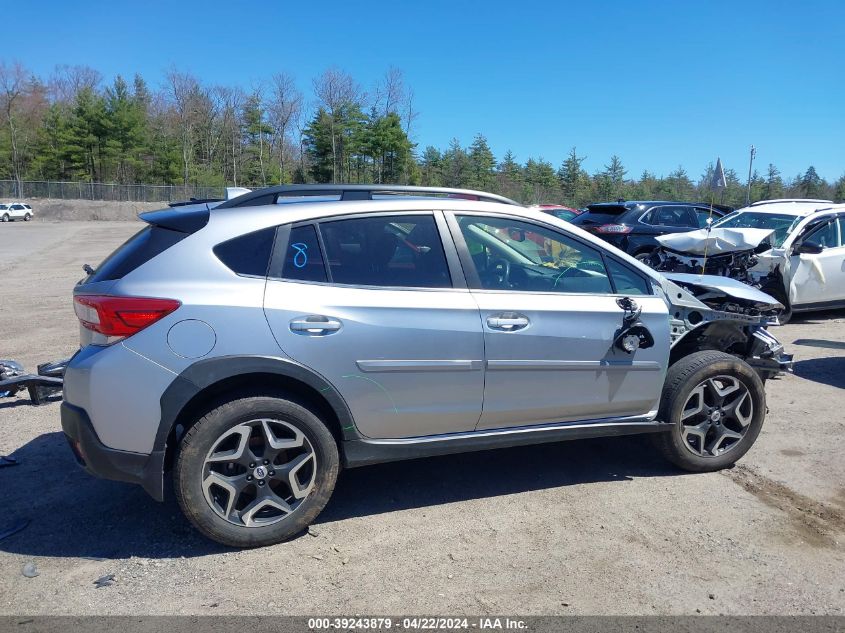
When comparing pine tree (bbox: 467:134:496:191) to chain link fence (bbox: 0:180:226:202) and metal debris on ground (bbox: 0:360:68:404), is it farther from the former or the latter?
metal debris on ground (bbox: 0:360:68:404)

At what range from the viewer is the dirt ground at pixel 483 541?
3082 millimetres

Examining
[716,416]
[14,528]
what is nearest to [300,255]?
[14,528]

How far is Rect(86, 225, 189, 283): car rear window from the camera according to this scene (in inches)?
135

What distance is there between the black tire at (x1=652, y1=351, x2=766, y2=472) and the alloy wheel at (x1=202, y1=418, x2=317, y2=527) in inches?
91.2

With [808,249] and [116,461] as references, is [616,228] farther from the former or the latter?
[116,461]

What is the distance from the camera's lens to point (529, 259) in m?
4.23

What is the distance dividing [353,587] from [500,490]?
53.4 inches

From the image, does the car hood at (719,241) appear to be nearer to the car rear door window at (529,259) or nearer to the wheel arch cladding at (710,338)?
the wheel arch cladding at (710,338)

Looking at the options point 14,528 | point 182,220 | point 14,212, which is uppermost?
point 182,220

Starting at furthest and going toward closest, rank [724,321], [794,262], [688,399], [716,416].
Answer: [794,262], [724,321], [716,416], [688,399]

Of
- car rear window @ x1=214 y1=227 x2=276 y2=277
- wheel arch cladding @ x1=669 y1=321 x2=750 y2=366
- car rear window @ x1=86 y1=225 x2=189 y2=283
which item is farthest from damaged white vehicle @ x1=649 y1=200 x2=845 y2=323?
car rear window @ x1=86 y1=225 x2=189 y2=283

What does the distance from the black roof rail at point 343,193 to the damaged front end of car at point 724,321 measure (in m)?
1.36

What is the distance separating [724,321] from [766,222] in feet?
22.3

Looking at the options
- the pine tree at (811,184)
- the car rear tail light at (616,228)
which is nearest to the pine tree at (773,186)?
the pine tree at (811,184)
